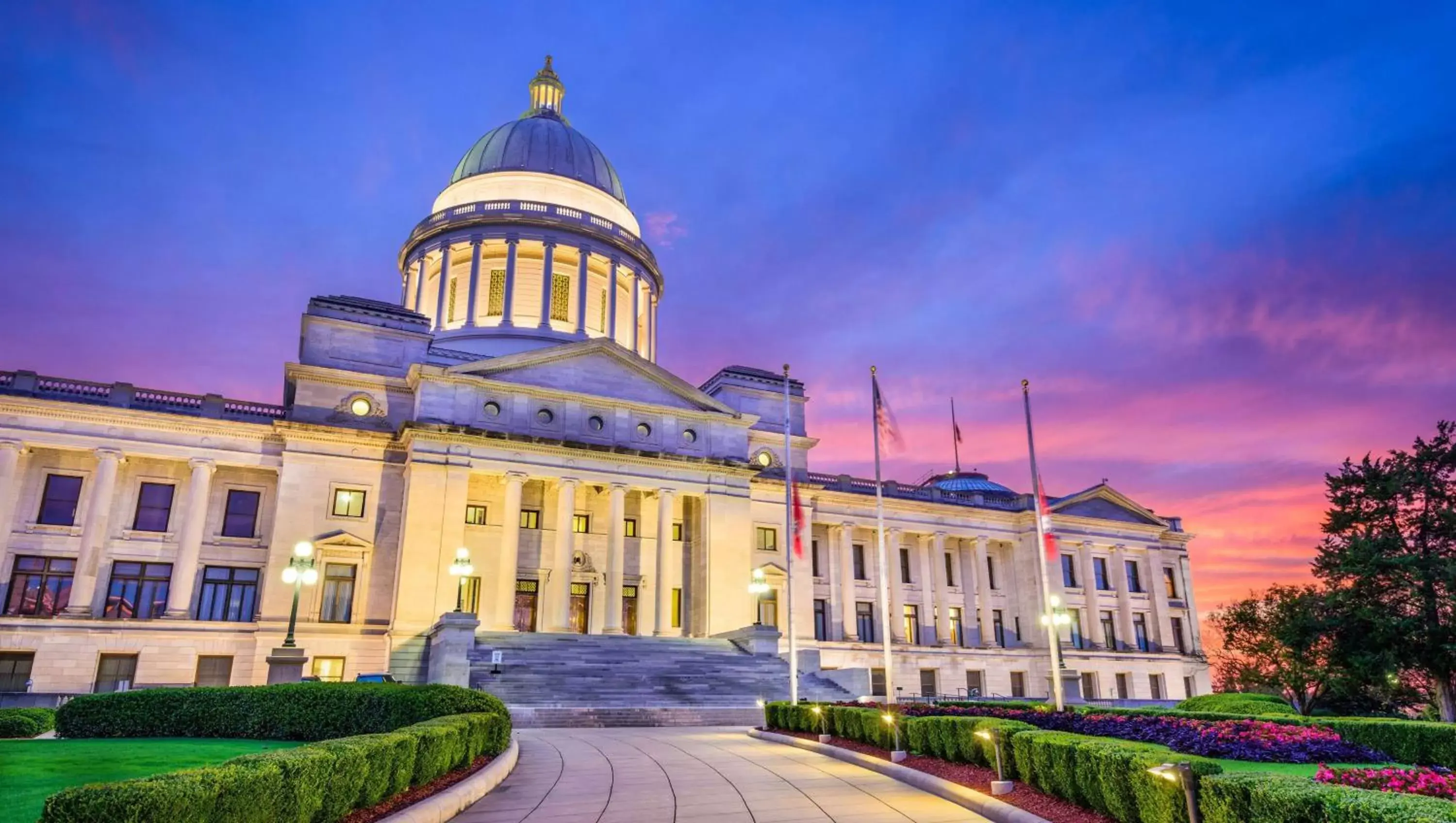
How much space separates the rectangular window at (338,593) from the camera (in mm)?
40719

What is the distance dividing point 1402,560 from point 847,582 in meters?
28.5

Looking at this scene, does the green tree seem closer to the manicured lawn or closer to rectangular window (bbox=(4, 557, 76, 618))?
the manicured lawn

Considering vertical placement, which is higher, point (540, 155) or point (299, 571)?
point (540, 155)

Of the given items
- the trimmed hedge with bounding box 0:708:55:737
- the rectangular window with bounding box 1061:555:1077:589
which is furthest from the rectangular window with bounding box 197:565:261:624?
the rectangular window with bounding box 1061:555:1077:589

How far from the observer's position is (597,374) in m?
47.2

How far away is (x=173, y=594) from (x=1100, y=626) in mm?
56549

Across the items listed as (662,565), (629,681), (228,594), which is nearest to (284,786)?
(629,681)

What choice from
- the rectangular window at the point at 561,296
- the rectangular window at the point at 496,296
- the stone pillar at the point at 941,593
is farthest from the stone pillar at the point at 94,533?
the stone pillar at the point at 941,593

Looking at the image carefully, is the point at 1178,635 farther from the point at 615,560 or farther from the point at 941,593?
the point at 615,560

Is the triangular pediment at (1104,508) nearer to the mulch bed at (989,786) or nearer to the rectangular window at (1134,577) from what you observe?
the rectangular window at (1134,577)

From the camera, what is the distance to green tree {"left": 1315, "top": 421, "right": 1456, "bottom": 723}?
3847cm

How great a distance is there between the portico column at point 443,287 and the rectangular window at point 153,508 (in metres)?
20.0

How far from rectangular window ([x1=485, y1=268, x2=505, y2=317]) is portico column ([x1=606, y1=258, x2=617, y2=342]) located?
709cm

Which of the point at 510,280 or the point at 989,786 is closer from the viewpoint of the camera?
the point at 989,786
